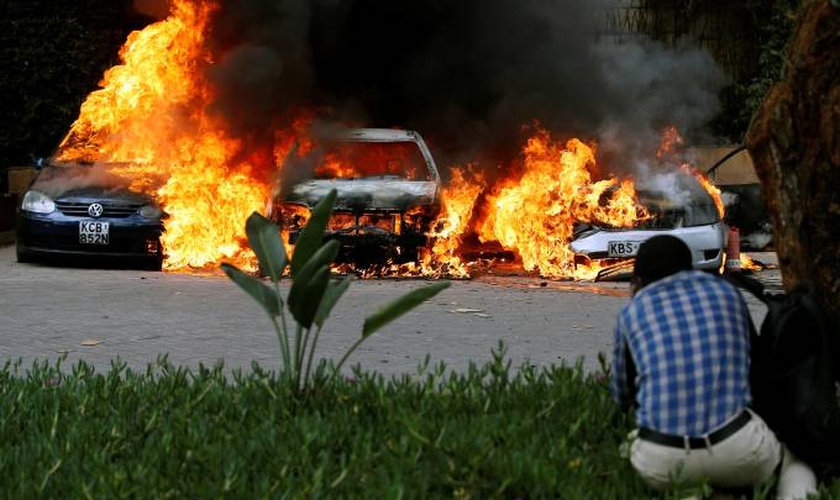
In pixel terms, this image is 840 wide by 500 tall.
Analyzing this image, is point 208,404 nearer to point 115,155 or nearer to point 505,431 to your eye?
point 505,431

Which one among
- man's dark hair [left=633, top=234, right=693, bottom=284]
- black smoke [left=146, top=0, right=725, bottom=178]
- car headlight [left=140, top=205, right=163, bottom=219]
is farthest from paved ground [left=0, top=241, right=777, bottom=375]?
black smoke [left=146, top=0, right=725, bottom=178]

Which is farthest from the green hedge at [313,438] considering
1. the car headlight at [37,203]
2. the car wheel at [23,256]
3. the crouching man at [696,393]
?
the car wheel at [23,256]

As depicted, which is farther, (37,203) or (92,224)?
(37,203)

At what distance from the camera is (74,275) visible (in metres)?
12.9

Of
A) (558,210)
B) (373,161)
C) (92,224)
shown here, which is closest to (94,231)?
(92,224)

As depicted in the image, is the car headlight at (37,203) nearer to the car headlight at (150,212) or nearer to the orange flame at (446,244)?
the car headlight at (150,212)

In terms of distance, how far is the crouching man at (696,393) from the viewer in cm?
420

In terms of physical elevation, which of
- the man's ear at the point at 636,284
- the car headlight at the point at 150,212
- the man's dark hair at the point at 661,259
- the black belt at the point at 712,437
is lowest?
the black belt at the point at 712,437

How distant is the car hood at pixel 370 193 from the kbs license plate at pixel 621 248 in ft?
6.15

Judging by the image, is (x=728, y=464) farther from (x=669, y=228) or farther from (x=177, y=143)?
(x=177, y=143)

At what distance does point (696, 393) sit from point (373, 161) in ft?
33.1

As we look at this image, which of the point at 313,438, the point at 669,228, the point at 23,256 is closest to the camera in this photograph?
the point at 313,438

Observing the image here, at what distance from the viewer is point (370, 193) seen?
42.0 feet

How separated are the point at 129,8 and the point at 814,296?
1827 cm
